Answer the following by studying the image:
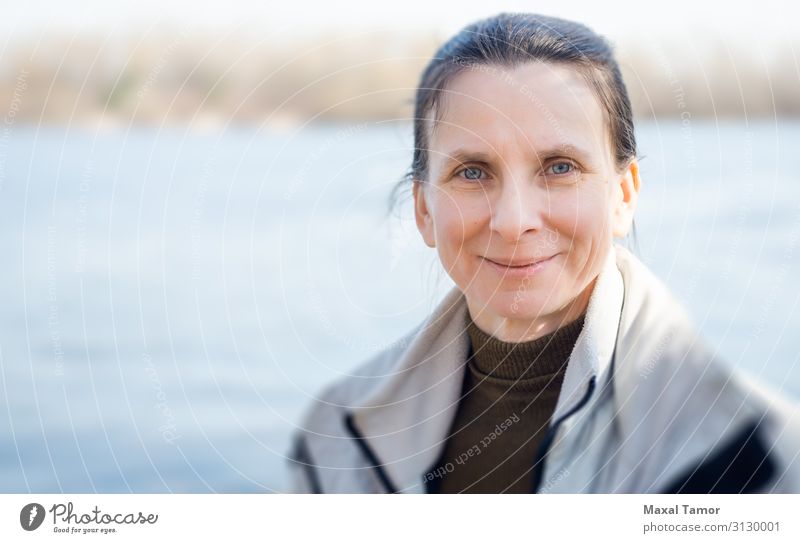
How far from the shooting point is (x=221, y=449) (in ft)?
4.75

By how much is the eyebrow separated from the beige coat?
13cm

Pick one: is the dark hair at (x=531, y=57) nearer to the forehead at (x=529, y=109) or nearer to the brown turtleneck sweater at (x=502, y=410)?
the forehead at (x=529, y=109)

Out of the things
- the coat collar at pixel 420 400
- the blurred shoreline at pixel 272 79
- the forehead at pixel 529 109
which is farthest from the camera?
the blurred shoreline at pixel 272 79

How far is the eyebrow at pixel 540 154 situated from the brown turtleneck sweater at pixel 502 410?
193 mm

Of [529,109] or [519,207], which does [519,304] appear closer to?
[519,207]

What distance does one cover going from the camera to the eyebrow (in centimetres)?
108

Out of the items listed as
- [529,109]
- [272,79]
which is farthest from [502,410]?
[272,79]

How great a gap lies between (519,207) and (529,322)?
5.8 inches

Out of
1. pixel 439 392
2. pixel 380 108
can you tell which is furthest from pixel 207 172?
pixel 439 392

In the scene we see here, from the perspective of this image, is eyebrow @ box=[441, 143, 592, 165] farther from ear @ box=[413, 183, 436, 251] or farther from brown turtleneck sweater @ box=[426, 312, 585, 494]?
brown turtleneck sweater @ box=[426, 312, 585, 494]

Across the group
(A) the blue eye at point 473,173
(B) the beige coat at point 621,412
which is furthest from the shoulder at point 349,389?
(A) the blue eye at point 473,173

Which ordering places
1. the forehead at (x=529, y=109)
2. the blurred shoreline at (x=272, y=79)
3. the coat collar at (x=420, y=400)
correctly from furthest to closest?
the blurred shoreline at (x=272, y=79), the coat collar at (x=420, y=400), the forehead at (x=529, y=109)

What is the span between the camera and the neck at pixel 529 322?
1.15m

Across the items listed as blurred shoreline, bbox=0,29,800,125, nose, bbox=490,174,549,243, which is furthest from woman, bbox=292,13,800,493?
blurred shoreline, bbox=0,29,800,125
